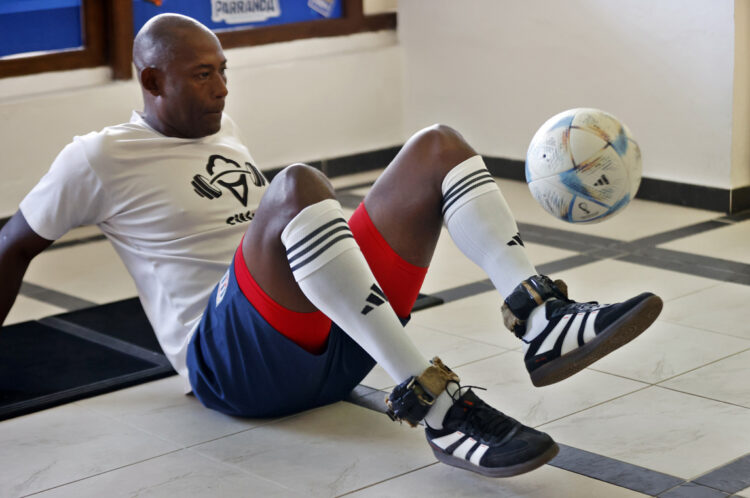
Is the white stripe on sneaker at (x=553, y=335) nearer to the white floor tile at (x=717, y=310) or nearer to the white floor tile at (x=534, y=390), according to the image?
the white floor tile at (x=534, y=390)

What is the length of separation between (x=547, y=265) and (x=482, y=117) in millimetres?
1783

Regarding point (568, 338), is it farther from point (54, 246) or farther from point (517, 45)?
point (517, 45)

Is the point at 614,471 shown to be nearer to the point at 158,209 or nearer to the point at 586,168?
the point at 586,168

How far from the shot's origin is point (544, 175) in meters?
2.53

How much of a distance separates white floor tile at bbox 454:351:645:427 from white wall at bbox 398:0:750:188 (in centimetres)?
215

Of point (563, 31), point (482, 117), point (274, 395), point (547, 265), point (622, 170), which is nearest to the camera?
point (274, 395)

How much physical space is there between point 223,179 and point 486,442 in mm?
906

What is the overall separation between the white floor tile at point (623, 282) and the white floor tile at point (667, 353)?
36cm

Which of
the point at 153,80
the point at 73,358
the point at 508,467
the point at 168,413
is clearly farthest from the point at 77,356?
the point at 508,467

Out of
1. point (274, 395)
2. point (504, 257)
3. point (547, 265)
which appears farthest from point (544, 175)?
point (547, 265)

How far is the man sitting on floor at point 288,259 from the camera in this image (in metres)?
1.91

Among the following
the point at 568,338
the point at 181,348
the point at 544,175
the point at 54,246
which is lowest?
the point at 54,246

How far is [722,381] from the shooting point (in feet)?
8.24

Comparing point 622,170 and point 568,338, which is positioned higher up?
point 622,170
